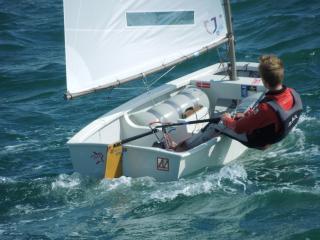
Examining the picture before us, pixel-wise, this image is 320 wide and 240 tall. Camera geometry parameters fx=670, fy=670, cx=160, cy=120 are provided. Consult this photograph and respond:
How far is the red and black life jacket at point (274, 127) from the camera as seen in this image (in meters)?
5.75

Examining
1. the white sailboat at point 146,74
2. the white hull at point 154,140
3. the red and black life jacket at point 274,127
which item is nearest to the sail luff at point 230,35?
the white sailboat at point 146,74

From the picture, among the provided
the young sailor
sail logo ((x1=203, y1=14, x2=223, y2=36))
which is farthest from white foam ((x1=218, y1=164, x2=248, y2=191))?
sail logo ((x1=203, y1=14, x2=223, y2=36))

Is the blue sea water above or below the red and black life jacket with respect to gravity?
below

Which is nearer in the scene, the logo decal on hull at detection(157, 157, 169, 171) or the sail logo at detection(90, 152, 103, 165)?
the logo decal on hull at detection(157, 157, 169, 171)

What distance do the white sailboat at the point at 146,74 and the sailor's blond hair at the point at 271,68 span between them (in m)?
0.96

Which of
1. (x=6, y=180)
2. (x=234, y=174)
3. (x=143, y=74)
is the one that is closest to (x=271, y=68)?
(x=234, y=174)

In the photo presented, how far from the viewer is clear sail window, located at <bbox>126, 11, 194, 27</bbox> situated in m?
6.71

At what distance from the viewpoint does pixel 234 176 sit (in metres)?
6.32

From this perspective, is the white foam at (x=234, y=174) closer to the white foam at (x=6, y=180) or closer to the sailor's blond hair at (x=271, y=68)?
the sailor's blond hair at (x=271, y=68)

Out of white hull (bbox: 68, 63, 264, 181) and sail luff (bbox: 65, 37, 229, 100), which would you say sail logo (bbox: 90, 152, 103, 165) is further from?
sail luff (bbox: 65, 37, 229, 100)

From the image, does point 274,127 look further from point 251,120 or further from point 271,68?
point 271,68

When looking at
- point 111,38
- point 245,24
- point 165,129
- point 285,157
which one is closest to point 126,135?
point 165,129

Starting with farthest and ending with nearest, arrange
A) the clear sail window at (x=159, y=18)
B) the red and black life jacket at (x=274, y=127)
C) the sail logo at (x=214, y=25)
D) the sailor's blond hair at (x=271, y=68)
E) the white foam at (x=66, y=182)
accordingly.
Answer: the sail logo at (x=214, y=25), the clear sail window at (x=159, y=18), the white foam at (x=66, y=182), the red and black life jacket at (x=274, y=127), the sailor's blond hair at (x=271, y=68)

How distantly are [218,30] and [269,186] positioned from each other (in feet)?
6.29
